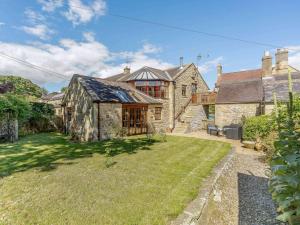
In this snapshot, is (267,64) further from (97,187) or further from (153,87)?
(97,187)

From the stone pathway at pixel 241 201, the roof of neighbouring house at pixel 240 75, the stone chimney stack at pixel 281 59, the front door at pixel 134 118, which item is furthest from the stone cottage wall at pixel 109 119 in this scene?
the roof of neighbouring house at pixel 240 75

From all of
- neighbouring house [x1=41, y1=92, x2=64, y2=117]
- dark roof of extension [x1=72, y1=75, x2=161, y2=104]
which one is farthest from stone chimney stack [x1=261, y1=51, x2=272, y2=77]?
neighbouring house [x1=41, y1=92, x2=64, y2=117]

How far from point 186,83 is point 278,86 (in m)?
9.95

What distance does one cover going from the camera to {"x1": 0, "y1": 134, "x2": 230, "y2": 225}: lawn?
12.8ft

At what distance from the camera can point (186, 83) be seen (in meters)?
23.0

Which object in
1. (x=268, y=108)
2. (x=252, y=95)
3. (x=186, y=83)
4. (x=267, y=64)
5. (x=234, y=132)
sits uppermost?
(x=267, y=64)

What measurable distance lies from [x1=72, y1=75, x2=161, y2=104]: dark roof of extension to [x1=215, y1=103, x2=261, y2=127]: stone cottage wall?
24.3 ft

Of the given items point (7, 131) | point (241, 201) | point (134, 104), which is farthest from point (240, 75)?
point (7, 131)

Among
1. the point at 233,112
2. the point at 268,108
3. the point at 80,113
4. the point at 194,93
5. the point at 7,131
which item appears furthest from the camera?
the point at 194,93

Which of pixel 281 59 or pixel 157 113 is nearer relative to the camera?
pixel 157 113

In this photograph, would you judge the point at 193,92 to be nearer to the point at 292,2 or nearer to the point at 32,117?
the point at 292,2

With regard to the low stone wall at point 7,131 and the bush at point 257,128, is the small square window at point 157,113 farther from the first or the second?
the low stone wall at point 7,131

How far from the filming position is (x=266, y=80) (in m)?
19.0

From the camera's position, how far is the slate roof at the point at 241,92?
18062mm
